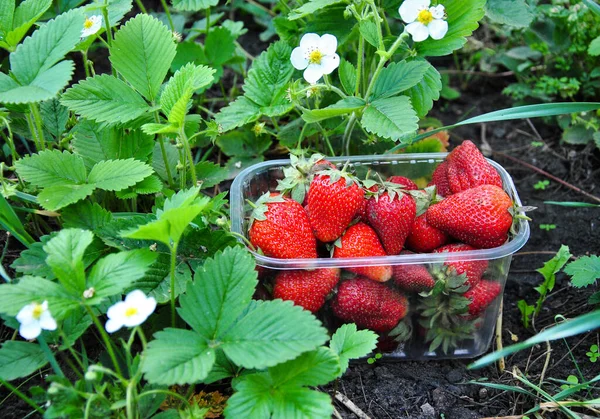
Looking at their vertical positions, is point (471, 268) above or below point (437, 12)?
below

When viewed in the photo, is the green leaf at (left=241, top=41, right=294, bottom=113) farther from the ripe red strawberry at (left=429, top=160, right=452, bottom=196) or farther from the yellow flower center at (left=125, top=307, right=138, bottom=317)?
the yellow flower center at (left=125, top=307, right=138, bottom=317)

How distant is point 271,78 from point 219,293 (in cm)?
66

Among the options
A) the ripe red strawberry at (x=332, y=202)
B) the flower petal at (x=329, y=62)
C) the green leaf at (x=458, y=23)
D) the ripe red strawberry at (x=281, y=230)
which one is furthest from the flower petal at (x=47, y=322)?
the green leaf at (x=458, y=23)

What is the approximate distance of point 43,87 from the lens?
1.27m

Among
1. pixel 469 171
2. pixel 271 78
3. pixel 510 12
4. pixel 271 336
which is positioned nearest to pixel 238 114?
pixel 271 78

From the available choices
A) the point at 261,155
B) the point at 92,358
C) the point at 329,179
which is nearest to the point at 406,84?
the point at 329,179

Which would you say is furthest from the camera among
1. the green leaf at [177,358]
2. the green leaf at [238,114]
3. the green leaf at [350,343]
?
the green leaf at [238,114]

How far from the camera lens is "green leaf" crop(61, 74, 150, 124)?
4.75ft

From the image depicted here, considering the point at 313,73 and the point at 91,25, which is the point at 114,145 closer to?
the point at 91,25

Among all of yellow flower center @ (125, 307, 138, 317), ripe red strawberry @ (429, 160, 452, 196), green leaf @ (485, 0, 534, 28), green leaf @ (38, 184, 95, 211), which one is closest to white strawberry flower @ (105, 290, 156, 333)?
yellow flower center @ (125, 307, 138, 317)

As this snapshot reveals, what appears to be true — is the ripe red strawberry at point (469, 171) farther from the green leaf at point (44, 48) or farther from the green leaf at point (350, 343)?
the green leaf at point (44, 48)

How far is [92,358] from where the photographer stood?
1402 millimetres

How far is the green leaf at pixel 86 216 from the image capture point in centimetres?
140

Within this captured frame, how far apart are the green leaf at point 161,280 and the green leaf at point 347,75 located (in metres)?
0.57
